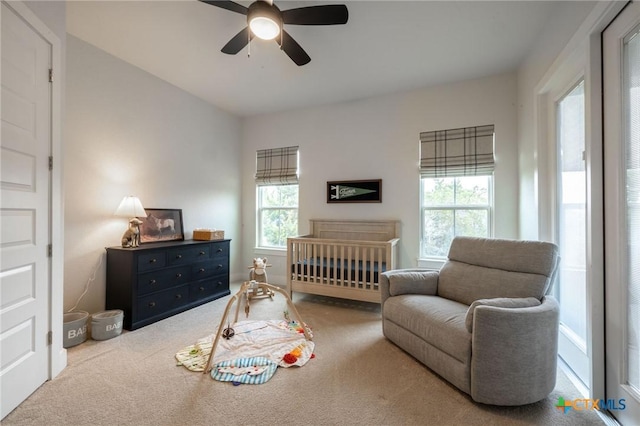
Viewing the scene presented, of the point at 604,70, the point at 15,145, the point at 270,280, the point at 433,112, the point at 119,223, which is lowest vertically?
the point at 270,280

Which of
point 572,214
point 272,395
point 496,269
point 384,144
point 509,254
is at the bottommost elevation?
point 272,395

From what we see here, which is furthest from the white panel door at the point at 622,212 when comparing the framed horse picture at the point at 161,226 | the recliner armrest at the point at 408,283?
the framed horse picture at the point at 161,226

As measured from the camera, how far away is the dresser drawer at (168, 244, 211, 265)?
2.95 meters

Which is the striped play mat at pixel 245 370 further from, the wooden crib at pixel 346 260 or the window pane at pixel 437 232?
the window pane at pixel 437 232

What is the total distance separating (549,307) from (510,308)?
235 mm

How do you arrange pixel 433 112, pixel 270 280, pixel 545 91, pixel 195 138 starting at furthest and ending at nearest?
pixel 270 280
pixel 195 138
pixel 433 112
pixel 545 91

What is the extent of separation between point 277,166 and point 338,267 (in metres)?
2.04

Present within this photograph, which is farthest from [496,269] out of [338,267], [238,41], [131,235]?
[131,235]

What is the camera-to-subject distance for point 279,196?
4.51 meters

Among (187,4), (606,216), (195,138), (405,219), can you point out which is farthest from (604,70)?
(195,138)

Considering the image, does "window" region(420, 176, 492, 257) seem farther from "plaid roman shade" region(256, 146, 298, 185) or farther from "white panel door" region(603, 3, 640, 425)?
"plaid roman shade" region(256, 146, 298, 185)

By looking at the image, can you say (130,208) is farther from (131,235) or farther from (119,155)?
(119,155)

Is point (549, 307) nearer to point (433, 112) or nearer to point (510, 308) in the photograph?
point (510, 308)

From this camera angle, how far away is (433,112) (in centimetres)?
348
